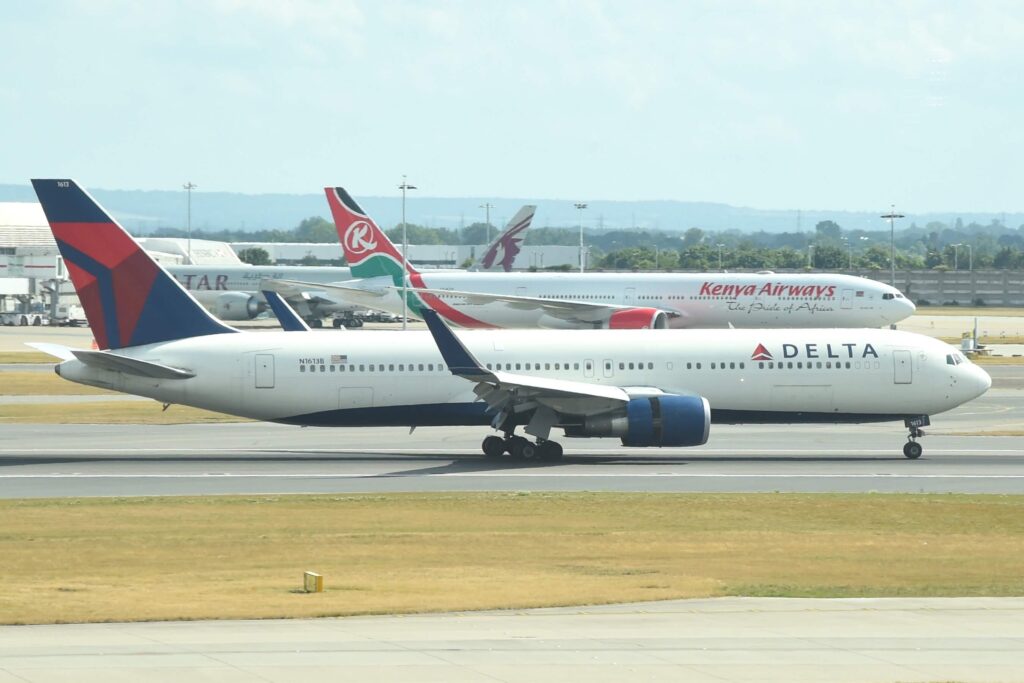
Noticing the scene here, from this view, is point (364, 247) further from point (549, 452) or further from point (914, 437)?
point (914, 437)

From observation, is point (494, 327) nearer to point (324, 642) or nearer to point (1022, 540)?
point (1022, 540)

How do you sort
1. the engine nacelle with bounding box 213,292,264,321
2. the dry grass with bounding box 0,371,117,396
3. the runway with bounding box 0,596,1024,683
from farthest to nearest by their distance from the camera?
1. the engine nacelle with bounding box 213,292,264,321
2. the dry grass with bounding box 0,371,117,396
3. the runway with bounding box 0,596,1024,683

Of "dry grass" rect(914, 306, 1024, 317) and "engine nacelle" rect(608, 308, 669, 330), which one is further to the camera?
"dry grass" rect(914, 306, 1024, 317)

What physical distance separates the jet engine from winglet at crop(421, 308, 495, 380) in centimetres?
394

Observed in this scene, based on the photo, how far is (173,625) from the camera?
61.4 feet

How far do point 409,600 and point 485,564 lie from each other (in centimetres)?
385

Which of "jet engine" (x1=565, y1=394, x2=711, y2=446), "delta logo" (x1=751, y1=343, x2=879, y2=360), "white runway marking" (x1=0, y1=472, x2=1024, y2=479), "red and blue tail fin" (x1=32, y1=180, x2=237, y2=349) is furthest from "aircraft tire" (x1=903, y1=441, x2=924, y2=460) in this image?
"red and blue tail fin" (x1=32, y1=180, x2=237, y2=349)

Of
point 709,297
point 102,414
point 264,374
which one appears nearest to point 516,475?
point 264,374

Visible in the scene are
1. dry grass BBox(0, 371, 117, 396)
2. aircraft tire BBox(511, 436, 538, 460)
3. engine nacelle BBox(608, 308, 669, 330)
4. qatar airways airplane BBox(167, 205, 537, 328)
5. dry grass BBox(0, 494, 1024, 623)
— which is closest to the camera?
dry grass BBox(0, 494, 1024, 623)

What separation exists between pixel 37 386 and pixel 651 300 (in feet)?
118

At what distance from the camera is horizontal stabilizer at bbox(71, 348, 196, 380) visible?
38.9 metres

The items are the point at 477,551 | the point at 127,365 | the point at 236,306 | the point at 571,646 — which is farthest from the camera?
the point at 236,306

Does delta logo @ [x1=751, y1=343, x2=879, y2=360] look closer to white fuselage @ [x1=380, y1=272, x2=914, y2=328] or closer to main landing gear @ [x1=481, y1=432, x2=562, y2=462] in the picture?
main landing gear @ [x1=481, y1=432, x2=562, y2=462]

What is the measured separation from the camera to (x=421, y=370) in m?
40.5
